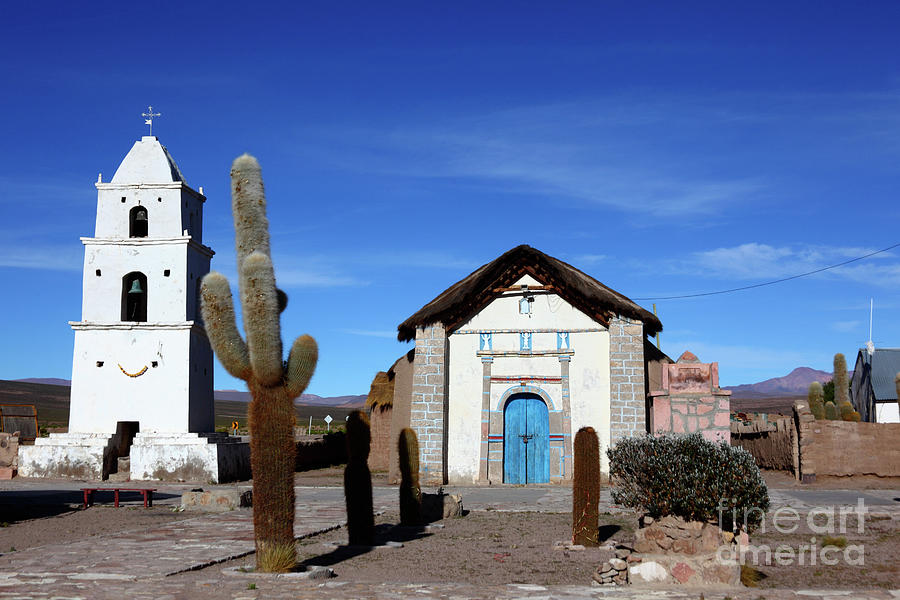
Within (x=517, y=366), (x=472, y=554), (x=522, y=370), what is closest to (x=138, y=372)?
(x=517, y=366)

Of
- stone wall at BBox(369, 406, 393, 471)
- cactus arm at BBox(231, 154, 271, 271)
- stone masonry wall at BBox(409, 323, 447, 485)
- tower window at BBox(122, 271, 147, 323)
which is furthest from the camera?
stone wall at BBox(369, 406, 393, 471)

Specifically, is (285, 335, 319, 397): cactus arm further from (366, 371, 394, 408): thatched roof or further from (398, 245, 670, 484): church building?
(366, 371, 394, 408): thatched roof

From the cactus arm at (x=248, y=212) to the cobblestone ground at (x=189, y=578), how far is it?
11.3 ft

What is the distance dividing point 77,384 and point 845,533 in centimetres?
2095

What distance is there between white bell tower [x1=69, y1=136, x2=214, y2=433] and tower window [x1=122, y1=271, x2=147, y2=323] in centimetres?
3

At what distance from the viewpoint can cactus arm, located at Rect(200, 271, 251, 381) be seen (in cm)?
945

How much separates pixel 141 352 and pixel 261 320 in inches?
688

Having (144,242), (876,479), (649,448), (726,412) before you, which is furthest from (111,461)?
(876,479)

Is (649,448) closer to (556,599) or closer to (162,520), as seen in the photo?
(556,599)

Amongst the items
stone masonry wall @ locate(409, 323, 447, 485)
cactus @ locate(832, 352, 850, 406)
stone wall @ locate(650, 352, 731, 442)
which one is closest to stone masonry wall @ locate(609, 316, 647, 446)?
stone wall @ locate(650, 352, 731, 442)

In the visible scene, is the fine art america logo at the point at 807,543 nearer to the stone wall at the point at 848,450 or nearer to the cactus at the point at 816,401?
the stone wall at the point at 848,450

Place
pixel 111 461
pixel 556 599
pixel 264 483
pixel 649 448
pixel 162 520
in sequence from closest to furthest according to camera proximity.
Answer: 1. pixel 556 599
2. pixel 264 483
3. pixel 649 448
4. pixel 162 520
5. pixel 111 461

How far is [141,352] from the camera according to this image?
25.3m

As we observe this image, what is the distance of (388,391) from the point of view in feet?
101
